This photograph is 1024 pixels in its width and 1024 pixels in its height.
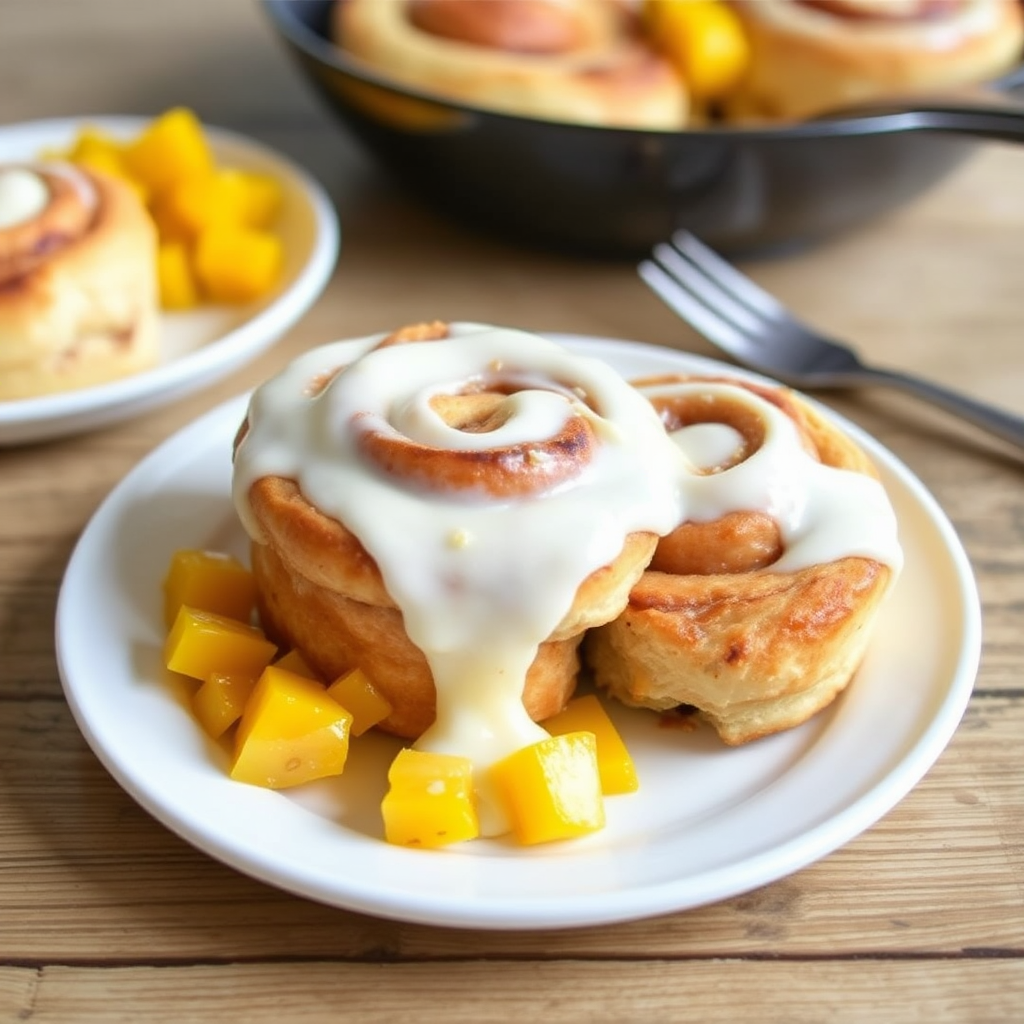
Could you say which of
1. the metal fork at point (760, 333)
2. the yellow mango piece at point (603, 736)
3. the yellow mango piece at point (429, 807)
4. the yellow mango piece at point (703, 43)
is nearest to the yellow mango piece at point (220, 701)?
the yellow mango piece at point (429, 807)

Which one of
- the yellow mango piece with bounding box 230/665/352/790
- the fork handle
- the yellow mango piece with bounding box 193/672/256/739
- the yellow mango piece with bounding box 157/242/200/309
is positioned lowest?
the yellow mango piece with bounding box 157/242/200/309

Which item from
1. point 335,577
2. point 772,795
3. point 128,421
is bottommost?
point 128,421

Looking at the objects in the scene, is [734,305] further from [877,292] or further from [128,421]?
[128,421]

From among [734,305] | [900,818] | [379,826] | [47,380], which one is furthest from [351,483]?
[734,305]

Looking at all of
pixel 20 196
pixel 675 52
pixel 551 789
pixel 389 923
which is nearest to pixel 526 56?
pixel 675 52

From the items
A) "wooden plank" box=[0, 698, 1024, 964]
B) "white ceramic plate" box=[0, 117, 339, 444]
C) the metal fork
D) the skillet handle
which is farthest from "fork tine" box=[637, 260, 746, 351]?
"wooden plank" box=[0, 698, 1024, 964]

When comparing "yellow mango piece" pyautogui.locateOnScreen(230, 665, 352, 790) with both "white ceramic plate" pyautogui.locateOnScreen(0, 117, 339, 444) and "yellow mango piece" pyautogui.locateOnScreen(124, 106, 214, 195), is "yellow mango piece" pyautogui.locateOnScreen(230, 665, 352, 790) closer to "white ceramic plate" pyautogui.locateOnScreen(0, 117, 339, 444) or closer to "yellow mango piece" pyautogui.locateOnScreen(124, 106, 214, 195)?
"white ceramic plate" pyautogui.locateOnScreen(0, 117, 339, 444)
